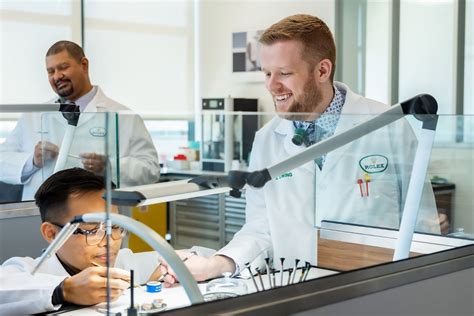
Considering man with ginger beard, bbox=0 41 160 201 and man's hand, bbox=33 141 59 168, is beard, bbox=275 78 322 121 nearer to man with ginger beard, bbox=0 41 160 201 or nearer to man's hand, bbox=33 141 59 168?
man with ginger beard, bbox=0 41 160 201

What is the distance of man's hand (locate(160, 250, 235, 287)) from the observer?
1.32m

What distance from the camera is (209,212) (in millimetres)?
1523

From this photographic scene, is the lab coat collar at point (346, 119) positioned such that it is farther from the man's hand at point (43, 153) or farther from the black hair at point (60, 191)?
the man's hand at point (43, 153)

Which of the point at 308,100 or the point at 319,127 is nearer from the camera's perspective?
the point at 319,127

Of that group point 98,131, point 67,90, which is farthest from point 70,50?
point 98,131

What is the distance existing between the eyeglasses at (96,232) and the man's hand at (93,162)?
10 cm

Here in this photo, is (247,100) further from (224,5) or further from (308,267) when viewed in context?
(308,267)

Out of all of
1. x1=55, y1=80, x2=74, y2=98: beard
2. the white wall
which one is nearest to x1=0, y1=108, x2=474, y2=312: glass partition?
x1=55, y1=80, x2=74, y2=98: beard

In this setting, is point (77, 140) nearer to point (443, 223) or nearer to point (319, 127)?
point (319, 127)

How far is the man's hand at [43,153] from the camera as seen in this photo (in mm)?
2410

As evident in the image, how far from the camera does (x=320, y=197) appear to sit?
6.00 ft

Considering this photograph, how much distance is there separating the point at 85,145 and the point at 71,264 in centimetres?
43

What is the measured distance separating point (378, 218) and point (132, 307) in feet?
2.21

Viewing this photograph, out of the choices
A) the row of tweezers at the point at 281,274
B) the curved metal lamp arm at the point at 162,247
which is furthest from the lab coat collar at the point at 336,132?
the curved metal lamp arm at the point at 162,247
